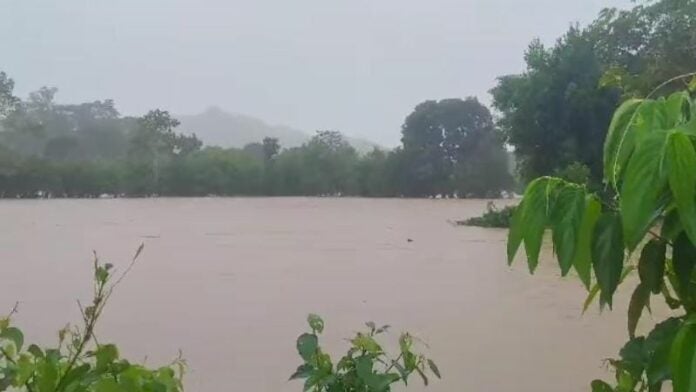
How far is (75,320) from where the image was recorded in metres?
→ 2.41

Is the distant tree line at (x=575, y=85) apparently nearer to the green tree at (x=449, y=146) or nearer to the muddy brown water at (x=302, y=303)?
the green tree at (x=449, y=146)

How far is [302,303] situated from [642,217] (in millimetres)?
2459

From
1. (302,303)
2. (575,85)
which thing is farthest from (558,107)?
(302,303)

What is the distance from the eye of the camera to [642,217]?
276 millimetres

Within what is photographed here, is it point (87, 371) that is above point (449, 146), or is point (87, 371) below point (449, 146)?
below

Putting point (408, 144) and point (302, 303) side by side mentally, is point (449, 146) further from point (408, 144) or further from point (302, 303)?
point (302, 303)

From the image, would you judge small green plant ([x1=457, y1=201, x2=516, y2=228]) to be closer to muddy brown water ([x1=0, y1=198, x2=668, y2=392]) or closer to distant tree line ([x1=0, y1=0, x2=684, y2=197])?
distant tree line ([x1=0, y1=0, x2=684, y2=197])

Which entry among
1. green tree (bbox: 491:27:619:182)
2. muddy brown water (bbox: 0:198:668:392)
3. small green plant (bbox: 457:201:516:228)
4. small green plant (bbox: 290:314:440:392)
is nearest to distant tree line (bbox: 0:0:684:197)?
green tree (bbox: 491:27:619:182)

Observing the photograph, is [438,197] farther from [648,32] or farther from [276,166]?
[648,32]

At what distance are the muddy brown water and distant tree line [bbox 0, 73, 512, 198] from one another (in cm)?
672

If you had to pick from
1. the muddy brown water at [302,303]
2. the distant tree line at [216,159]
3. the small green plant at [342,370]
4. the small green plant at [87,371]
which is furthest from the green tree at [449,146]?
the small green plant at [87,371]

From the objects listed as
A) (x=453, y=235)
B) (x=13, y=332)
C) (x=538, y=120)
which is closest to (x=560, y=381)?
(x=13, y=332)

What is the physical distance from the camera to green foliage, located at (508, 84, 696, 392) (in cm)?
27

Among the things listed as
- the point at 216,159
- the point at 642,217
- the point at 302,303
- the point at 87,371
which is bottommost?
the point at 302,303
